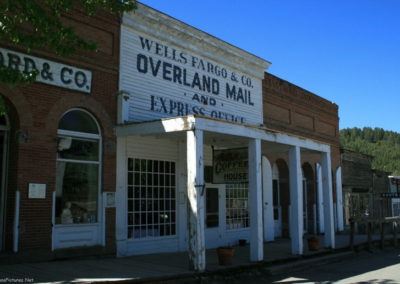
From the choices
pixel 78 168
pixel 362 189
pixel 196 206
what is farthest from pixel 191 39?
pixel 362 189

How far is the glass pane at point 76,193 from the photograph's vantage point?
11500mm

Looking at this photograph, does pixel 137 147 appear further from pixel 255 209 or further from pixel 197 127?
pixel 255 209

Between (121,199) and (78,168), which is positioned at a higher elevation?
(78,168)

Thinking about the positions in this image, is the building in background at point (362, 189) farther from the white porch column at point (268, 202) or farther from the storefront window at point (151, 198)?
the storefront window at point (151, 198)

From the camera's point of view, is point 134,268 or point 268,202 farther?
point 268,202

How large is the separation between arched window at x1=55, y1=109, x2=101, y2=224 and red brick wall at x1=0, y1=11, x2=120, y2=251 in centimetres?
24

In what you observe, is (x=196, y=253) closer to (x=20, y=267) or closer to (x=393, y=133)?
(x=20, y=267)

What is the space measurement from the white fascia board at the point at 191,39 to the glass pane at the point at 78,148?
3532 millimetres

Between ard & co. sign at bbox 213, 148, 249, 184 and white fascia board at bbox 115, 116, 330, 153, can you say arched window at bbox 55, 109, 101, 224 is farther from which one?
ard & co. sign at bbox 213, 148, 249, 184

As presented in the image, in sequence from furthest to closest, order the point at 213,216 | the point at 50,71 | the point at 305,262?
1. the point at 213,216
2. the point at 305,262
3. the point at 50,71

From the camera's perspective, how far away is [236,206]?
18188 mm

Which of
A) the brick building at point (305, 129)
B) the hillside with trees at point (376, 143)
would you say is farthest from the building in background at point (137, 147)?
the hillside with trees at point (376, 143)

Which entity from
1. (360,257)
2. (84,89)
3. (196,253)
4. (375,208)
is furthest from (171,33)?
(375,208)

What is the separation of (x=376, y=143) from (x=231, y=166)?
101682mm
